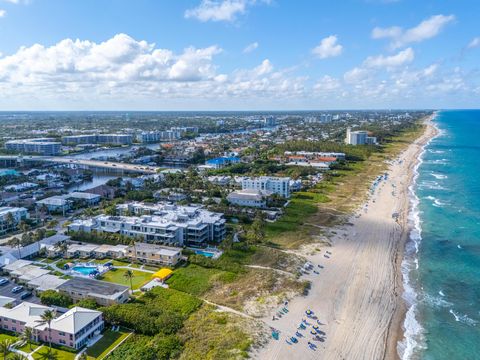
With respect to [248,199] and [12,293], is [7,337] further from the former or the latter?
[248,199]

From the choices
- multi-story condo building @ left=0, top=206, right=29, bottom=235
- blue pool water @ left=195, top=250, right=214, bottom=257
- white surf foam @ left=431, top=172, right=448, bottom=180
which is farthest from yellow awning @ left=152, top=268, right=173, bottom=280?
white surf foam @ left=431, top=172, right=448, bottom=180

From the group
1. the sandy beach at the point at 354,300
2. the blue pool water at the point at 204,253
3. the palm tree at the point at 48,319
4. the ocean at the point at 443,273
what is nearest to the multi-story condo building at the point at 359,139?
the ocean at the point at 443,273

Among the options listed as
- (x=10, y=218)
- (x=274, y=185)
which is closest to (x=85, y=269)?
(x=10, y=218)

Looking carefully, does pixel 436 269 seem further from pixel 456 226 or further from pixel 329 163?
pixel 329 163

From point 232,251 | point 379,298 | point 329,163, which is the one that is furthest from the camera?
point 329,163

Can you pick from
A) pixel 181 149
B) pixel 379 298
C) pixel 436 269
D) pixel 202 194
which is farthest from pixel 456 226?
pixel 181 149

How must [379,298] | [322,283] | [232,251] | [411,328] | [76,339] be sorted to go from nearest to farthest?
1. [76,339]
2. [411,328]
3. [379,298]
4. [322,283]
5. [232,251]

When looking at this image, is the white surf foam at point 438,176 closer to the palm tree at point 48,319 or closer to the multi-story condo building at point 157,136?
the palm tree at point 48,319

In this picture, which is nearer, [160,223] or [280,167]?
[160,223]
